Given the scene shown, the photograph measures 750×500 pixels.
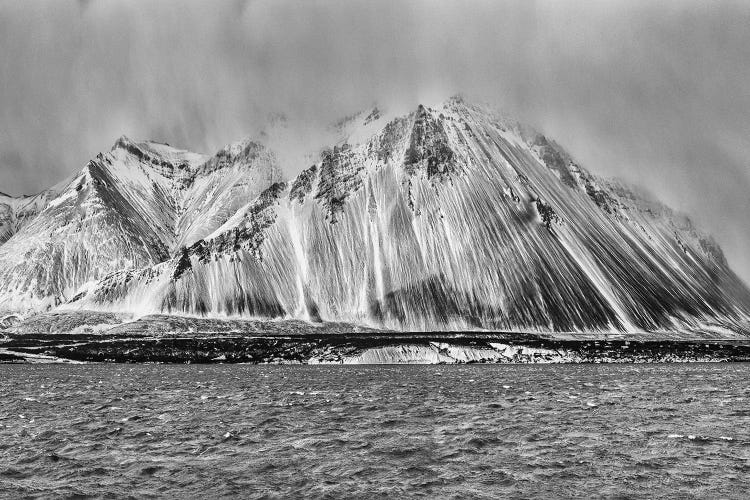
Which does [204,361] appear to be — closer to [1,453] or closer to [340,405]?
[340,405]

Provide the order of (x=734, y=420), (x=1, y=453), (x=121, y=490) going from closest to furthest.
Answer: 1. (x=121, y=490)
2. (x=1, y=453)
3. (x=734, y=420)

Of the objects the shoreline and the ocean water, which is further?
the shoreline

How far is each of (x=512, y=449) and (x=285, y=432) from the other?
1650 cm

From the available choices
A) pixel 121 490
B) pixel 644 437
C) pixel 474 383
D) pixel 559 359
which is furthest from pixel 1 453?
pixel 559 359

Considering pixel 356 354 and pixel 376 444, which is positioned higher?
pixel 356 354

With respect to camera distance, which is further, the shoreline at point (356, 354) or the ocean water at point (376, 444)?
the shoreline at point (356, 354)

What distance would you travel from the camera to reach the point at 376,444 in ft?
150

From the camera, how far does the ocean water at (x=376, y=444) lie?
112ft

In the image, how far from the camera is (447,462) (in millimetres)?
39875

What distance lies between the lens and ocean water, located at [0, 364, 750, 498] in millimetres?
34094

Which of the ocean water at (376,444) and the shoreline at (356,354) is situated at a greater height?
the shoreline at (356,354)

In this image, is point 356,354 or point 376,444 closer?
point 376,444

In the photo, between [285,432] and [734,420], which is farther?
[734,420]

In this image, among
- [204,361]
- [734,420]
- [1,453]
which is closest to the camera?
[1,453]
